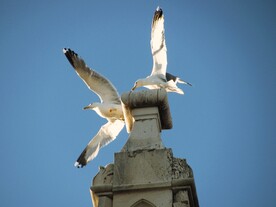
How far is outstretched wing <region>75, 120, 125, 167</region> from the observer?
9.34m

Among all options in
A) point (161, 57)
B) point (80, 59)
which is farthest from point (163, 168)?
point (80, 59)

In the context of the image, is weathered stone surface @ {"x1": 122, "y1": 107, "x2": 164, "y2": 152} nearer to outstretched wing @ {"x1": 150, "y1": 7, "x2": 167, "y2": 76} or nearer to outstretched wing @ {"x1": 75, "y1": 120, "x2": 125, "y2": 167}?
outstretched wing @ {"x1": 75, "y1": 120, "x2": 125, "y2": 167}

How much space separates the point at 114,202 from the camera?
6.35m

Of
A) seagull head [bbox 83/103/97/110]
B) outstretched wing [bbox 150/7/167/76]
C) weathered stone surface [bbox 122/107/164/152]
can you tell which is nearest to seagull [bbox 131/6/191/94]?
outstretched wing [bbox 150/7/167/76]

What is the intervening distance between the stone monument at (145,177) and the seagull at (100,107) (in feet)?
6.25

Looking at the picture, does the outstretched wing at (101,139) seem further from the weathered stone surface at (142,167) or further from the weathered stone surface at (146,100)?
the weathered stone surface at (142,167)

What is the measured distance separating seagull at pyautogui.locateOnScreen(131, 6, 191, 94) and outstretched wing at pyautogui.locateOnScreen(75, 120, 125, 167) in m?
0.70

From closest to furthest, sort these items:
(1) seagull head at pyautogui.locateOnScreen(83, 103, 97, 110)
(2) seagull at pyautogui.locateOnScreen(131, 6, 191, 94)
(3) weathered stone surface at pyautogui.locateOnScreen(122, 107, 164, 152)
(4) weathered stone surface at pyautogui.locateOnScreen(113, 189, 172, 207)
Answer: (4) weathered stone surface at pyautogui.locateOnScreen(113, 189, 172, 207)
(3) weathered stone surface at pyautogui.locateOnScreen(122, 107, 164, 152)
(2) seagull at pyautogui.locateOnScreen(131, 6, 191, 94)
(1) seagull head at pyautogui.locateOnScreen(83, 103, 97, 110)

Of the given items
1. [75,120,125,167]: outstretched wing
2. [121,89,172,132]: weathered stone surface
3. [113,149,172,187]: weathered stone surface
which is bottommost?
[113,149,172,187]: weathered stone surface

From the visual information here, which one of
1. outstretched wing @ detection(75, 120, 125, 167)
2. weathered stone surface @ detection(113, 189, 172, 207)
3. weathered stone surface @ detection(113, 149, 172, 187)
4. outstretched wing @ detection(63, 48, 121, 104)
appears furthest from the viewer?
outstretched wing @ detection(63, 48, 121, 104)

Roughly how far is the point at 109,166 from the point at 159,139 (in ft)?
2.32

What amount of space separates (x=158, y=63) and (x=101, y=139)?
1.70 m

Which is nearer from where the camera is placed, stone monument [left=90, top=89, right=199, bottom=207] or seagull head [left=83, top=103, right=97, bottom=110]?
stone monument [left=90, top=89, right=199, bottom=207]

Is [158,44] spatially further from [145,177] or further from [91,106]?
[145,177]
